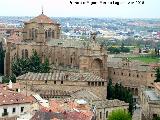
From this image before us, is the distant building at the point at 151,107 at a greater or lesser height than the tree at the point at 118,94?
greater

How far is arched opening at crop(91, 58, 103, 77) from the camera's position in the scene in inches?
3387

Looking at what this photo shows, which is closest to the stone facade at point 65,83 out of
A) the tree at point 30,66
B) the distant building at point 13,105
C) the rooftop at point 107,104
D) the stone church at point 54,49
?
the rooftop at point 107,104

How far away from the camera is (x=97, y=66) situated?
286ft

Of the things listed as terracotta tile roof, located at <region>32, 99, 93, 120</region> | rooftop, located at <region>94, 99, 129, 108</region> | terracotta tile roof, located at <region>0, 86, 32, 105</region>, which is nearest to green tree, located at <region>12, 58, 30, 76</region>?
rooftop, located at <region>94, 99, 129, 108</region>

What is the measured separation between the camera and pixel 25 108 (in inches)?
1869

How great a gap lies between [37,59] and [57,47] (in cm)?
426

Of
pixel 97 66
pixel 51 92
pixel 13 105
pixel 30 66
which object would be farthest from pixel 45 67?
pixel 13 105

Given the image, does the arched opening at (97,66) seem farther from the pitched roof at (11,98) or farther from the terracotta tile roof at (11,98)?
the pitched roof at (11,98)

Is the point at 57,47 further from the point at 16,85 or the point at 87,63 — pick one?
the point at 16,85

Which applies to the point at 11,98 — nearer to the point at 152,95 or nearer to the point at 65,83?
the point at 152,95

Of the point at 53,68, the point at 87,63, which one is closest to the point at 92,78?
the point at 87,63

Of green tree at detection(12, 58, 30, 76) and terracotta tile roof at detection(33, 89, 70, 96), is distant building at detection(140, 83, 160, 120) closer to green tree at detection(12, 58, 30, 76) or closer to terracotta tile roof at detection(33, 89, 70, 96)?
terracotta tile roof at detection(33, 89, 70, 96)

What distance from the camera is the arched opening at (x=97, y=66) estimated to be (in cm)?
8603

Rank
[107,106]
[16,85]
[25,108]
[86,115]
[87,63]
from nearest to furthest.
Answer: [86,115] < [25,108] < [107,106] < [16,85] < [87,63]
